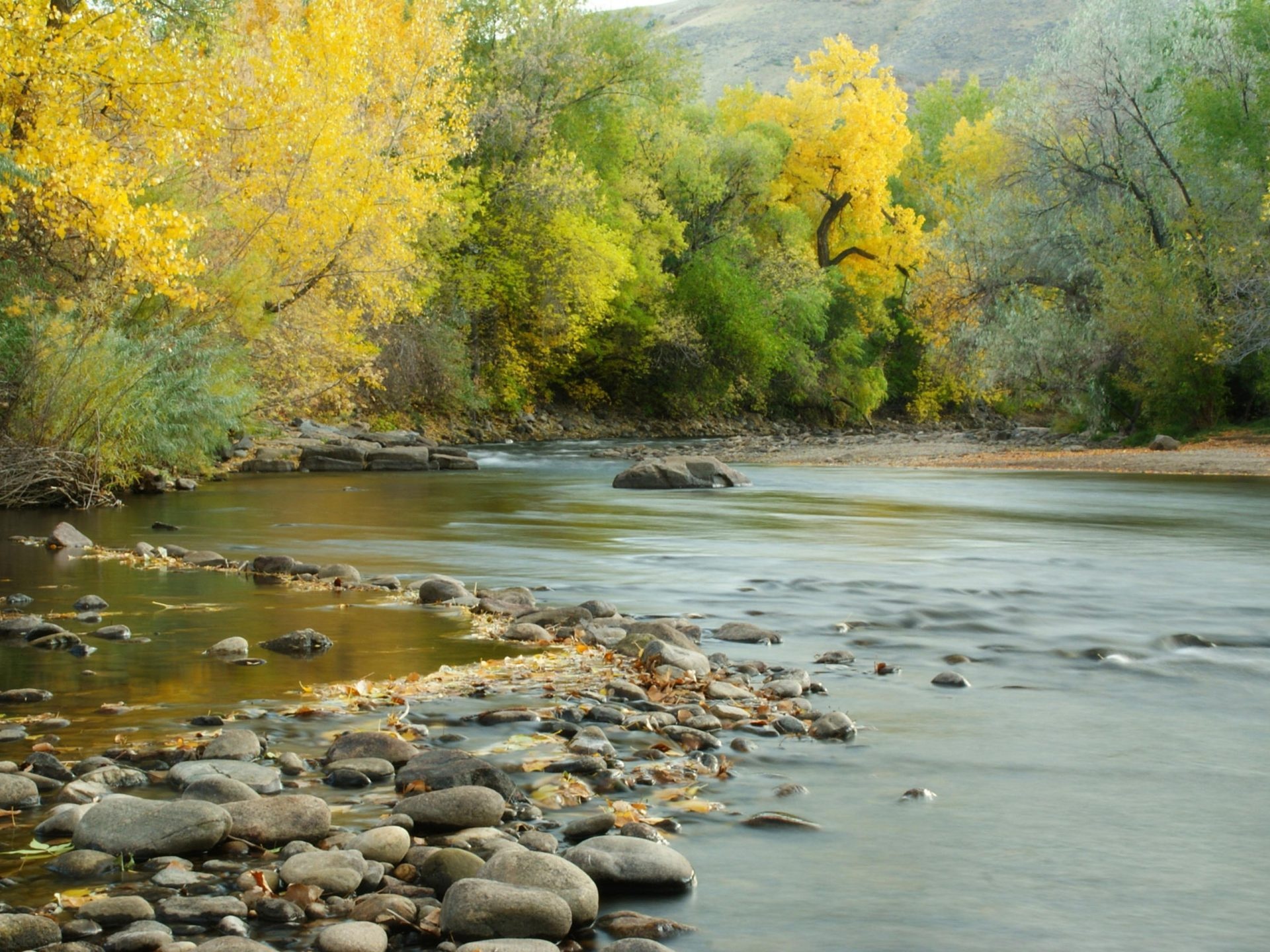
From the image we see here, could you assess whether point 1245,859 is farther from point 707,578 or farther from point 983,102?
point 983,102

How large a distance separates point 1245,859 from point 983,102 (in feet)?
235

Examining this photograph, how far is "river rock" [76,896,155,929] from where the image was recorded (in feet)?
13.0

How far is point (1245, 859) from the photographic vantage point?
4719 mm

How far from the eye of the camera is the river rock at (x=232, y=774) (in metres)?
5.23

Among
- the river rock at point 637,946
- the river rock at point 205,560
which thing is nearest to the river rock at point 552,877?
the river rock at point 637,946

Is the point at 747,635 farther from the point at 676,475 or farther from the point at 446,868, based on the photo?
the point at 676,475

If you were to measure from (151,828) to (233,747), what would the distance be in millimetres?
1179

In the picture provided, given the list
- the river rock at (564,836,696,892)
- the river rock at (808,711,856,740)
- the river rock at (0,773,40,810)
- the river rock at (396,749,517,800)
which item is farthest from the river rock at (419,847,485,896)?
the river rock at (808,711,856,740)

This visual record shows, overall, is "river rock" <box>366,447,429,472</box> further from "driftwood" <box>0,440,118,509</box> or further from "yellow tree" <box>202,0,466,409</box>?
"driftwood" <box>0,440,118,509</box>

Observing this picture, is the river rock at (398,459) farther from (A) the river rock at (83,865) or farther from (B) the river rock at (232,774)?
(A) the river rock at (83,865)

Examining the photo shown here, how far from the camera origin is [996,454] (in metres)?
36.2

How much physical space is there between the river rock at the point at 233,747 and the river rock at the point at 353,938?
193cm

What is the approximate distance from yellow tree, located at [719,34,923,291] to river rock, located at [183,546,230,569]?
4189 cm

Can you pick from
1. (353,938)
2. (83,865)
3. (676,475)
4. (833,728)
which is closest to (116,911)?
(83,865)
